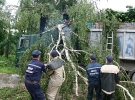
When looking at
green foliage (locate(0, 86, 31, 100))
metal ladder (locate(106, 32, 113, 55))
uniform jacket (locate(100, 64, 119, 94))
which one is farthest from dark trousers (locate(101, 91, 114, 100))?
metal ladder (locate(106, 32, 113, 55))

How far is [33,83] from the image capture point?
18.7 ft

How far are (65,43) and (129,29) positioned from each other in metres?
2.48

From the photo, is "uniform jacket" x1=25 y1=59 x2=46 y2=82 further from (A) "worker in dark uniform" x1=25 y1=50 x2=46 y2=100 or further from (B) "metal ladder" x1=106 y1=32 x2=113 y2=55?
(B) "metal ladder" x1=106 y1=32 x2=113 y2=55

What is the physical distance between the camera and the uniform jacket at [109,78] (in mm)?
5953

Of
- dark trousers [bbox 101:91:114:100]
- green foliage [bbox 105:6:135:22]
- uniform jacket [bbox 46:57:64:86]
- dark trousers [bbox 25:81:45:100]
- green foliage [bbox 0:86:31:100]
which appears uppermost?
green foliage [bbox 105:6:135:22]

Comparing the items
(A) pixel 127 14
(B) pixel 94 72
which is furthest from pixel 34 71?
(A) pixel 127 14

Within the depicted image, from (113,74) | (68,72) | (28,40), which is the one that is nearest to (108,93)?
(113,74)

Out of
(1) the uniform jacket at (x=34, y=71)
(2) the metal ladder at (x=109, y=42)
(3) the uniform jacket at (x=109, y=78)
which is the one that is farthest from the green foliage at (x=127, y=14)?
(1) the uniform jacket at (x=34, y=71)

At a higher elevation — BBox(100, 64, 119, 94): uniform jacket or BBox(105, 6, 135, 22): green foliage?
BBox(105, 6, 135, 22): green foliage

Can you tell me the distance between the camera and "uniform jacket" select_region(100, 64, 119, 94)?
19.5ft

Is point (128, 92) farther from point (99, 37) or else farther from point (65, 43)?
point (99, 37)

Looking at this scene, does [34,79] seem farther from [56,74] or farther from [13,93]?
[13,93]

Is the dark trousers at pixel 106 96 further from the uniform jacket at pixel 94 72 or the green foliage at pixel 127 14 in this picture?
the green foliage at pixel 127 14

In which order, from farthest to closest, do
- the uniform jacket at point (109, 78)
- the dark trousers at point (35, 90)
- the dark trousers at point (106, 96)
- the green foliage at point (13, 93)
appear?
the green foliage at point (13, 93), the dark trousers at point (106, 96), the uniform jacket at point (109, 78), the dark trousers at point (35, 90)
